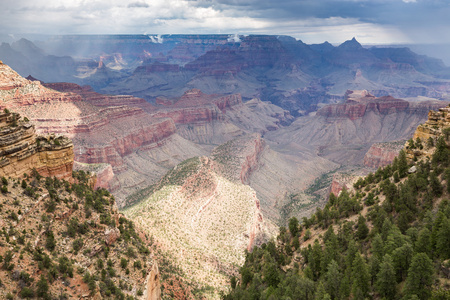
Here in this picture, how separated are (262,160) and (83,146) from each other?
6795 centimetres

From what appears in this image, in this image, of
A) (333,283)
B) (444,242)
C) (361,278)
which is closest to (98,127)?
(333,283)

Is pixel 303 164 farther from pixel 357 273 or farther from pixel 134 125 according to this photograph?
pixel 357 273

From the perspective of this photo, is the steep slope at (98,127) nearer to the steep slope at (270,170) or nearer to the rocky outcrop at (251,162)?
the steep slope at (270,170)

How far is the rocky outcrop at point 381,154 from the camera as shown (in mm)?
116625

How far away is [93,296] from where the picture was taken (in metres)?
25.1

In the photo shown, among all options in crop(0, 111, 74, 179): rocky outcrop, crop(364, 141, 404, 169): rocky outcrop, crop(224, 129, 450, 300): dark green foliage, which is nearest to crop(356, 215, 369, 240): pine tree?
crop(224, 129, 450, 300): dark green foliage

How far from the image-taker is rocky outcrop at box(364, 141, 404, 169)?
116625 millimetres

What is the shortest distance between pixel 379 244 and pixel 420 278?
6.08m

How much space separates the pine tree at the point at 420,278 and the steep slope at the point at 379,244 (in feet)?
0.18

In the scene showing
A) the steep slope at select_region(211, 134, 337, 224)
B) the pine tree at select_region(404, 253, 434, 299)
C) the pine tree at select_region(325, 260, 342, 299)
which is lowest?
the steep slope at select_region(211, 134, 337, 224)

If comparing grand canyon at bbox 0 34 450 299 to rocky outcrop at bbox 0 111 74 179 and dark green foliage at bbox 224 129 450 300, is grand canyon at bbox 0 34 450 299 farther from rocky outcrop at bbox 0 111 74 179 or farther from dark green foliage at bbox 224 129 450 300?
dark green foliage at bbox 224 129 450 300

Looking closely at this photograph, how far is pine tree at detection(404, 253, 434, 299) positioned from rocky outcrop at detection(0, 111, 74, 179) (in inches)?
1185

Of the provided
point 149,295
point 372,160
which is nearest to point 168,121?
point 372,160

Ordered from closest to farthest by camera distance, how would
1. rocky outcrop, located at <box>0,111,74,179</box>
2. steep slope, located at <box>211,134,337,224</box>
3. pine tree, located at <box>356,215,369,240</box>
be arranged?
1. rocky outcrop, located at <box>0,111,74,179</box>
2. pine tree, located at <box>356,215,369,240</box>
3. steep slope, located at <box>211,134,337,224</box>
